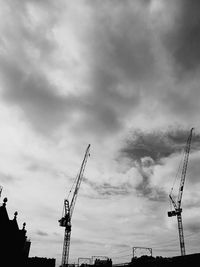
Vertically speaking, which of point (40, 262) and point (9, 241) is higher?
point (9, 241)

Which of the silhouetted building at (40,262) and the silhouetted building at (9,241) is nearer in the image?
the silhouetted building at (9,241)

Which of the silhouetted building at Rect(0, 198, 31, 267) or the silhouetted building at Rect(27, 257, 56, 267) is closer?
the silhouetted building at Rect(0, 198, 31, 267)

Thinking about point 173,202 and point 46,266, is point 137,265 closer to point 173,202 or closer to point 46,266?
point 46,266

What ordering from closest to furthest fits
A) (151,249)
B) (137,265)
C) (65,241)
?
1. (137,265)
2. (151,249)
3. (65,241)

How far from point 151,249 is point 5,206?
52.9 m

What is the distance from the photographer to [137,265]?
220 feet

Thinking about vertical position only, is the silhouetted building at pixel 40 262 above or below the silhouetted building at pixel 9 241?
below

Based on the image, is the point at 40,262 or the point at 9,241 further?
the point at 40,262

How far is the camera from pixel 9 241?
54.8 m

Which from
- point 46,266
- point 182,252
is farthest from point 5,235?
point 182,252

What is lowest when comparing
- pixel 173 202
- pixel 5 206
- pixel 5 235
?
pixel 5 235

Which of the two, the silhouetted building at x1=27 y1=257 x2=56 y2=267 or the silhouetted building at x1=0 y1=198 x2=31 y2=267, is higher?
the silhouetted building at x1=0 y1=198 x2=31 y2=267

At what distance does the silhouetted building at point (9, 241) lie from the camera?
53.7 metres

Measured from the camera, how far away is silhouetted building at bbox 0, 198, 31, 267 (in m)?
53.7
